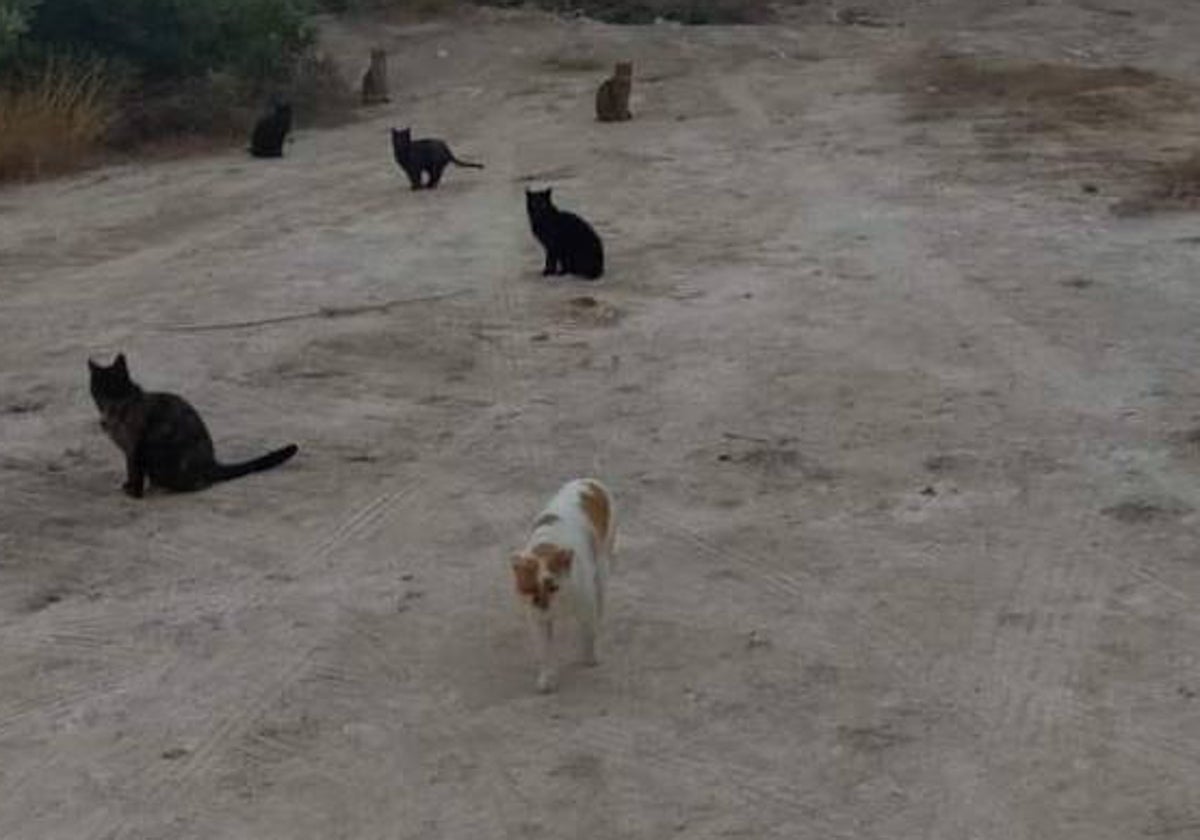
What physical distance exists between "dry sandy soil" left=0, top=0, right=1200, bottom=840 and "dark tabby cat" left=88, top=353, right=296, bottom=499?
0.14 metres

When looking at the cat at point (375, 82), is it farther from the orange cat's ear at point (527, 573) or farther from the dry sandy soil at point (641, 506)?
the orange cat's ear at point (527, 573)

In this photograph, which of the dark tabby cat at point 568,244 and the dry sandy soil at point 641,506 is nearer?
the dry sandy soil at point 641,506

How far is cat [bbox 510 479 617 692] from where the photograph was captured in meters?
6.93

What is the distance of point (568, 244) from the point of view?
1318 cm

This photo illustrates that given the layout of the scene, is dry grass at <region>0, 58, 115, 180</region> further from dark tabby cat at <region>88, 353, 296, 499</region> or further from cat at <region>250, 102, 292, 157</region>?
dark tabby cat at <region>88, 353, 296, 499</region>

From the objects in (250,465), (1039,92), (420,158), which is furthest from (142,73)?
(250,465)

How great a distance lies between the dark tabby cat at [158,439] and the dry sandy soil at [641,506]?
140 millimetres

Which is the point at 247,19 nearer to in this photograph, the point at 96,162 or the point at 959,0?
the point at 96,162

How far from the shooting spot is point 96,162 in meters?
18.8

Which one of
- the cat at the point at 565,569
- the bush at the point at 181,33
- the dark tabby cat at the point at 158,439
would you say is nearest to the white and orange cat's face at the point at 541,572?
the cat at the point at 565,569

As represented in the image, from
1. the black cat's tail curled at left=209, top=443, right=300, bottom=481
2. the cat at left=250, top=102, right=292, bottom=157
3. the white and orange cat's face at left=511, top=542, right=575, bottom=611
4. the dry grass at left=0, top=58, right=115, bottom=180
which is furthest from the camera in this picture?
the cat at left=250, top=102, right=292, bottom=157

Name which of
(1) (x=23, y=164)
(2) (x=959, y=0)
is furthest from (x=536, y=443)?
(2) (x=959, y=0)

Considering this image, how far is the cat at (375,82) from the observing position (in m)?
21.7

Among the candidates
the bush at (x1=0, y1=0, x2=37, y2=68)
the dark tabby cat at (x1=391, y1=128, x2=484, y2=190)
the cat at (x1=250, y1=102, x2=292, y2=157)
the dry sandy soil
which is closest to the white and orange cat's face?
the dry sandy soil
